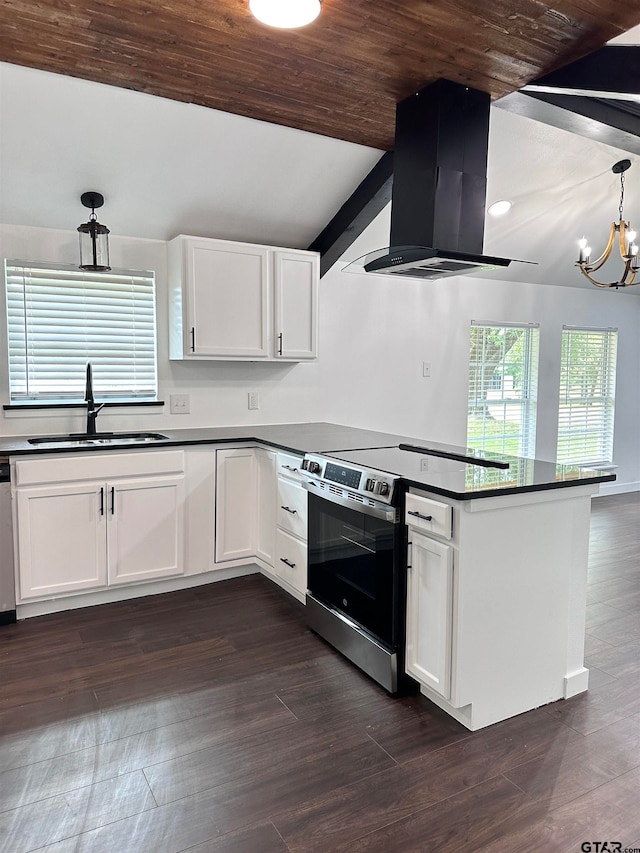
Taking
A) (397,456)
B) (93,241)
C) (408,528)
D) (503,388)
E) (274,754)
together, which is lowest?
(274,754)

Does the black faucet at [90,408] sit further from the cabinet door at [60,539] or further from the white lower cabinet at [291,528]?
A: the white lower cabinet at [291,528]

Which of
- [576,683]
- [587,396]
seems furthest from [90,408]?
[587,396]

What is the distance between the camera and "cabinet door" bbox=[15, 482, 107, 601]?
3053 mm

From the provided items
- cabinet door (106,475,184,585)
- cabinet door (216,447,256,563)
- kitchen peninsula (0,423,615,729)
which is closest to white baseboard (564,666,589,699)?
kitchen peninsula (0,423,615,729)

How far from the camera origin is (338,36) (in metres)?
2.29

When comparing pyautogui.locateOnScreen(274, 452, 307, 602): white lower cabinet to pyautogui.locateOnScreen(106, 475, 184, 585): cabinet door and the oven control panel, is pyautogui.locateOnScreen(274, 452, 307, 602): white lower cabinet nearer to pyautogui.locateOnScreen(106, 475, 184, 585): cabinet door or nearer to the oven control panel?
the oven control panel

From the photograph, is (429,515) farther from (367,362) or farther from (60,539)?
(367,362)

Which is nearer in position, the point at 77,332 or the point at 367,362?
the point at 77,332

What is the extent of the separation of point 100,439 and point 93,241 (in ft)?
3.76

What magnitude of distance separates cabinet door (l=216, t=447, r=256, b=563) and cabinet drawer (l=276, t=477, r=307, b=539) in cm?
32

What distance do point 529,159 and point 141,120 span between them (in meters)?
2.37

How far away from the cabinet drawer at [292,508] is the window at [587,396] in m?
3.74

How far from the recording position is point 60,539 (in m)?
3.13

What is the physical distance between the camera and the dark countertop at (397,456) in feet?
7.30
